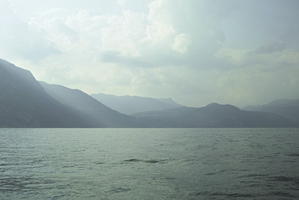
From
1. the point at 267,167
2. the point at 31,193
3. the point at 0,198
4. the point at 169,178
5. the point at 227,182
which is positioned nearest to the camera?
the point at 0,198

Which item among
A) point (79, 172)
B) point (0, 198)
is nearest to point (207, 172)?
point (79, 172)

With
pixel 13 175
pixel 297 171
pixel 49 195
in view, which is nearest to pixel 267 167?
pixel 297 171

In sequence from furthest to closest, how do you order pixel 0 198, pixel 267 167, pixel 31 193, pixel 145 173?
1. pixel 267 167
2. pixel 145 173
3. pixel 31 193
4. pixel 0 198

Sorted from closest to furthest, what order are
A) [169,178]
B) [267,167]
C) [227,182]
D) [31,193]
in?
1. [31,193]
2. [227,182]
3. [169,178]
4. [267,167]

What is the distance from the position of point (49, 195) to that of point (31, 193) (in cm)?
205

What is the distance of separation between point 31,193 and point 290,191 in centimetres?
2517

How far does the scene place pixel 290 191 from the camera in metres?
28.6

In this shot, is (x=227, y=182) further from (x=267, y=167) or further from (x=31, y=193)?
(x=31, y=193)

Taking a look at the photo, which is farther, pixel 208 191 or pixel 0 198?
pixel 208 191

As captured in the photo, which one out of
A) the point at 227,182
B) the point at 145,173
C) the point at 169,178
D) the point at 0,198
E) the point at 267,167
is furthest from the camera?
the point at 267,167

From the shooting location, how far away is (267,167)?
44.0 m

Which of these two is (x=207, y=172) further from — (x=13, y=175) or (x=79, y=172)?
(x=13, y=175)

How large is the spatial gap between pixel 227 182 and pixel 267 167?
14.0 metres

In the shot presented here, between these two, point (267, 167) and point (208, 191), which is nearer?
point (208, 191)
